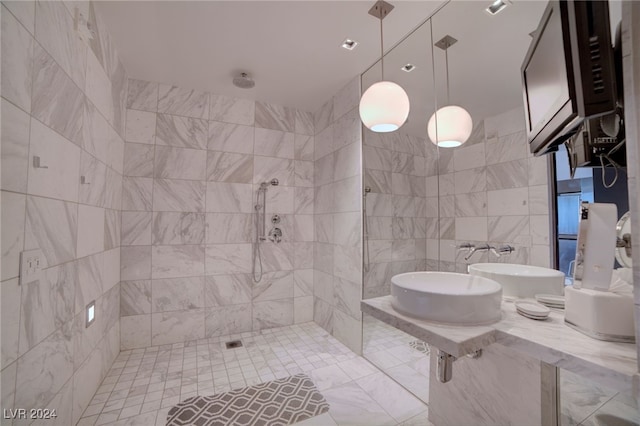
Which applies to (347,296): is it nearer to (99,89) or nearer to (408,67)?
(408,67)

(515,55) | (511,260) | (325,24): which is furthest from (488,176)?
(325,24)

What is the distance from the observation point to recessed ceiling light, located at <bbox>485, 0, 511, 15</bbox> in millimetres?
1471

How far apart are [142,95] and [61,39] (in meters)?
1.40

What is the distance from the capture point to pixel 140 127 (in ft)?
8.64

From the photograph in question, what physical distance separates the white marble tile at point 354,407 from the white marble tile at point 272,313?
129 centimetres

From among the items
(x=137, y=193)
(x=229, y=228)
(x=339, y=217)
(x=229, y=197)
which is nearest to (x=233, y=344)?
(x=229, y=228)

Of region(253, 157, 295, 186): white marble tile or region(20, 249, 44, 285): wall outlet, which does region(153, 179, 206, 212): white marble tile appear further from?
region(20, 249, 44, 285): wall outlet

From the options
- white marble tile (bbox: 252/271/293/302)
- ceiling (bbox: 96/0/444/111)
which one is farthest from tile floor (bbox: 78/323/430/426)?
ceiling (bbox: 96/0/444/111)

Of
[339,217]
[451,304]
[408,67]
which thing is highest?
[408,67]

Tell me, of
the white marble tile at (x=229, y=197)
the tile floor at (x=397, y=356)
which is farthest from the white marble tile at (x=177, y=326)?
the tile floor at (x=397, y=356)

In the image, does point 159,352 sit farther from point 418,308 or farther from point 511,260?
point 511,260

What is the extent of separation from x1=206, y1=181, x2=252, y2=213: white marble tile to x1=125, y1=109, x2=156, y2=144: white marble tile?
0.72 m

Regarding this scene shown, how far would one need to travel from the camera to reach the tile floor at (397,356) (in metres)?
1.97

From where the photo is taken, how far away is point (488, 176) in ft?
5.15
